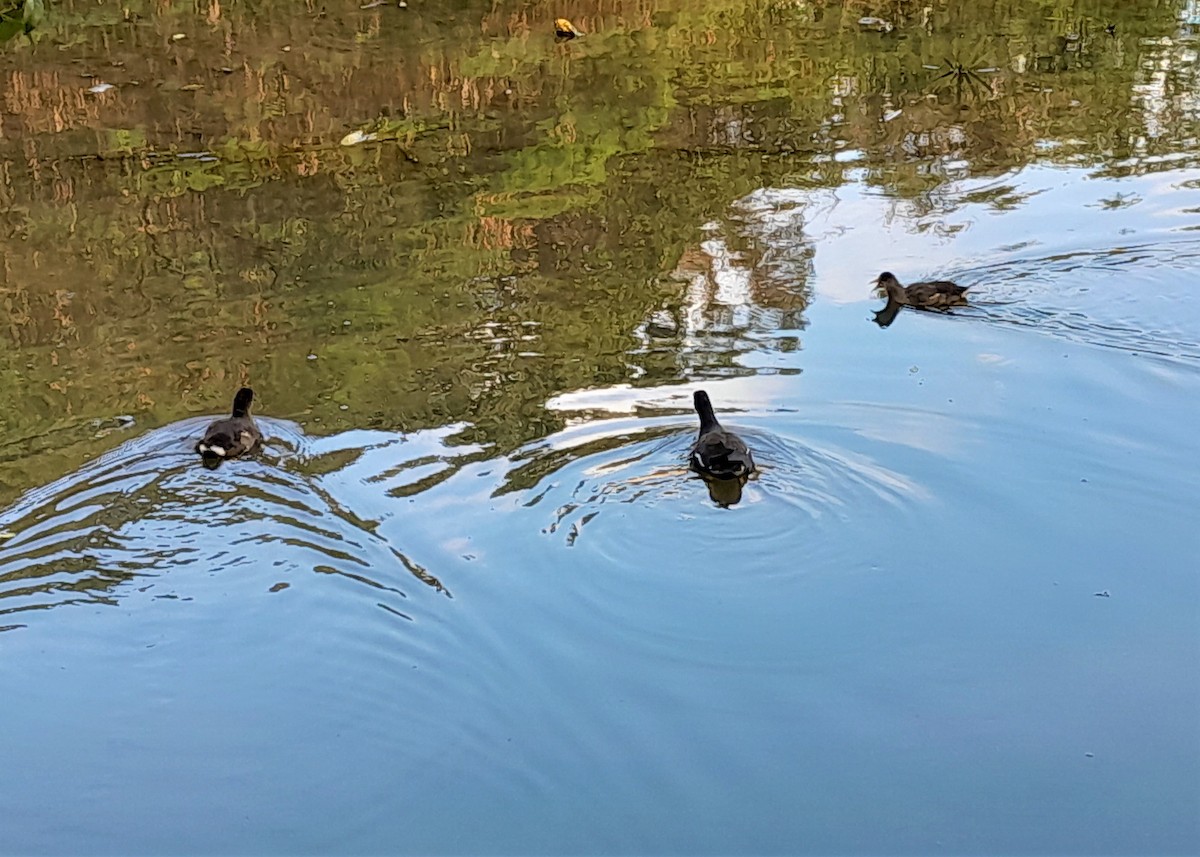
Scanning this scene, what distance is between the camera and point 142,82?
15625 millimetres

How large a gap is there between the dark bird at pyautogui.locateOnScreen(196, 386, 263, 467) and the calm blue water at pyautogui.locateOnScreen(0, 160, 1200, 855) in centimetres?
12

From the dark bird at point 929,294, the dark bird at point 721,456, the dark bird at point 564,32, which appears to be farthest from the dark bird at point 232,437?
the dark bird at point 564,32

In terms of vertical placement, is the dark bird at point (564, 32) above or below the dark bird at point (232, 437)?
above

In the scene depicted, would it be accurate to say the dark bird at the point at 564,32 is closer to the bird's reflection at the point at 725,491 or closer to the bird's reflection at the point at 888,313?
the bird's reflection at the point at 888,313

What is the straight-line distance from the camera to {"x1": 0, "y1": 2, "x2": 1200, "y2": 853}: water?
4922mm

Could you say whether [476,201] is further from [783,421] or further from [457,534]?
[457,534]

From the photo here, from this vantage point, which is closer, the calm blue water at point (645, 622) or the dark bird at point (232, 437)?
the calm blue water at point (645, 622)

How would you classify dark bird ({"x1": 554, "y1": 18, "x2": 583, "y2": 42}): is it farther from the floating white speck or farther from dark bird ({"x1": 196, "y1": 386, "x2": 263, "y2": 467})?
dark bird ({"x1": 196, "y1": 386, "x2": 263, "y2": 467})

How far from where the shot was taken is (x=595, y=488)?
6816 mm

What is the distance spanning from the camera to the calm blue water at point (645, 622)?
479 cm

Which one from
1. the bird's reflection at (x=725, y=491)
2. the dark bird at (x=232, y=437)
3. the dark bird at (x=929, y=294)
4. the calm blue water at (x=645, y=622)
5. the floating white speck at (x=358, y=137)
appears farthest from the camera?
the floating white speck at (x=358, y=137)

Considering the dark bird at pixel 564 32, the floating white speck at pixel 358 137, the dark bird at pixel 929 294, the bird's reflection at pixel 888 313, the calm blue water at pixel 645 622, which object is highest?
the dark bird at pixel 564 32

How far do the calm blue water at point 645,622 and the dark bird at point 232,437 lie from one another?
118 millimetres

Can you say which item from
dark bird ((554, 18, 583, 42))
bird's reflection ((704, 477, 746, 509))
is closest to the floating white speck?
dark bird ((554, 18, 583, 42))
